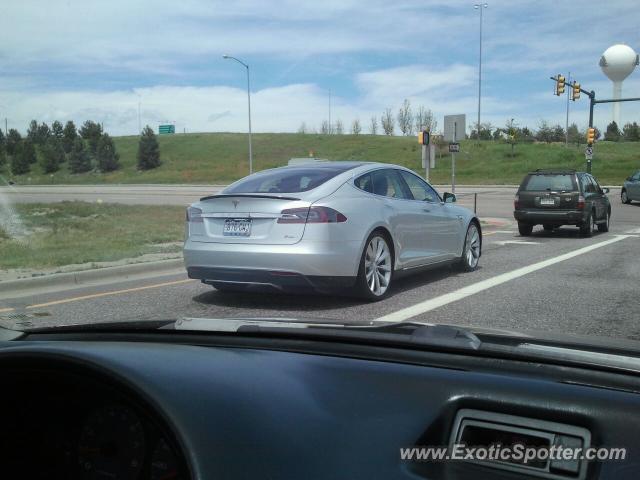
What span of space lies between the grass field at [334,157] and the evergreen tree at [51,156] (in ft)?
3.61

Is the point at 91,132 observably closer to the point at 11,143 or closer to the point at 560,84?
the point at 11,143

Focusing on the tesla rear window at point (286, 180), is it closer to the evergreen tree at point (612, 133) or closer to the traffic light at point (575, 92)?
the traffic light at point (575, 92)

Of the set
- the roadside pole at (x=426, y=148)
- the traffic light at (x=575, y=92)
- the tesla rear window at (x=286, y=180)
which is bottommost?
the tesla rear window at (x=286, y=180)

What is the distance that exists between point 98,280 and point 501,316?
5718 millimetres

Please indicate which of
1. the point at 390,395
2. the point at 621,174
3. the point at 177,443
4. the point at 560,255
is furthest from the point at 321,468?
the point at 621,174

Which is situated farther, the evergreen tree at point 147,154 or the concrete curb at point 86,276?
the evergreen tree at point 147,154

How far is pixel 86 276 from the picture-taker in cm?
943

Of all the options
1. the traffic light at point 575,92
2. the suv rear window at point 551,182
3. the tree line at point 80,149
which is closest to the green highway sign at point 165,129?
the tree line at point 80,149

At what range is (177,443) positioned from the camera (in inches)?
68.7

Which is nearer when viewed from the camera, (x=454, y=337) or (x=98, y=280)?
(x=454, y=337)

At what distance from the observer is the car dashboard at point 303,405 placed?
4.99 ft

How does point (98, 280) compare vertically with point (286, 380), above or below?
below

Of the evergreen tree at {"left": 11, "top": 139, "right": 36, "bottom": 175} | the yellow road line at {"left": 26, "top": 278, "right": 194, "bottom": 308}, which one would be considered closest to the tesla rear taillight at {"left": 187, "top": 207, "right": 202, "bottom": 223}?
the yellow road line at {"left": 26, "top": 278, "right": 194, "bottom": 308}

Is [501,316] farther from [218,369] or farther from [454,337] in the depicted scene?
[218,369]
